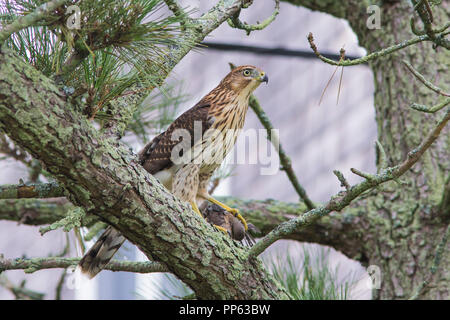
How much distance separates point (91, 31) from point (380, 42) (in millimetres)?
2827

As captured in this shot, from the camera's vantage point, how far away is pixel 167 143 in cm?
374

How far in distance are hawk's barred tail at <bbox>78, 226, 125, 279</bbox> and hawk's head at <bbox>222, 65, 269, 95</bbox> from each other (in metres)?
1.36

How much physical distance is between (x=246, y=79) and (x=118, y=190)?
2.08 meters

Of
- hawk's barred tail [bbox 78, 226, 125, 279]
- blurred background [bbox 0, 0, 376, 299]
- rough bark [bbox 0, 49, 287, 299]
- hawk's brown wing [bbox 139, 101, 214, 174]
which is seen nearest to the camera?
rough bark [bbox 0, 49, 287, 299]

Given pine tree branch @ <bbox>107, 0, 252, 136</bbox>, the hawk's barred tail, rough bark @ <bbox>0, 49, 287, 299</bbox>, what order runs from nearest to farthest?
rough bark @ <bbox>0, 49, 287, 299</bbox> → pine tree branch @ <bbox>107, 0, 252, 136</bbox> → the hawk's barred tail

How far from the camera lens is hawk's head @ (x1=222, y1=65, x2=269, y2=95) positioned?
3980 mm

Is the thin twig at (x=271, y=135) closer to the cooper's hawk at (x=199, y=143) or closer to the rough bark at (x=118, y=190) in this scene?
the cooper's hawk at (x=199, y=143)

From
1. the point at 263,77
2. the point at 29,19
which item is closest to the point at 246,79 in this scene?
the point at 263,77

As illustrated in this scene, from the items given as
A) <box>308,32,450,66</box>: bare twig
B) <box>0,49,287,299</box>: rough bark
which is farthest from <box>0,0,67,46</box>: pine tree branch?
<box>308,32,450,66</box>: bare twig


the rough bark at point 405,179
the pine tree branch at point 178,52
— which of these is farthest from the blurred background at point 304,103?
the pine tree branch at point 178,52

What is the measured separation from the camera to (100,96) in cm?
212

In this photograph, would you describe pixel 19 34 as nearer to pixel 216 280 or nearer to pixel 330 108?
pixel 216 280

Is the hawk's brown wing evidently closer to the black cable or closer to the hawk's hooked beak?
the hawk's hooked beak

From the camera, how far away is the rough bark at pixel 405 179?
3742 mm
